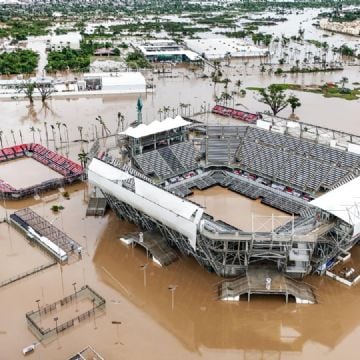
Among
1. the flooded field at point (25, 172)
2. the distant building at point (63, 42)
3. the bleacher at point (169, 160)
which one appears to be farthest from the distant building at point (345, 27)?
the flooded field at point (25, 172)

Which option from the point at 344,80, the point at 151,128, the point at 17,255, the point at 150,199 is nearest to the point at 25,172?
the point at 151,128

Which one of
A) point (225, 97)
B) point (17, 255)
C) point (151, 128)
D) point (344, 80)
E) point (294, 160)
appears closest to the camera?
point (17, 255)

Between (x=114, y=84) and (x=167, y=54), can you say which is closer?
(x=114, y=84)

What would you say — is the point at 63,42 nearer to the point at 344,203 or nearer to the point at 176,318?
the point at 344,203

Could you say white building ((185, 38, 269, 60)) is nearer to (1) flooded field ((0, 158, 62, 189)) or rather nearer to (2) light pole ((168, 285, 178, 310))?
(1) flooded field ((0, 158, 62, 189))

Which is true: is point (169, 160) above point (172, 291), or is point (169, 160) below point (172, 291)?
above

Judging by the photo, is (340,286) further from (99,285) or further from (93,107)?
(93,107)

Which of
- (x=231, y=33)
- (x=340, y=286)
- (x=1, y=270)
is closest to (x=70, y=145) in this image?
(x=1, y=270)
